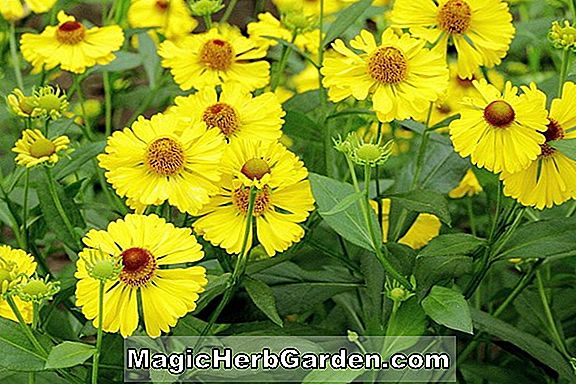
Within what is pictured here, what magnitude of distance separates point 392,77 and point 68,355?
39cm

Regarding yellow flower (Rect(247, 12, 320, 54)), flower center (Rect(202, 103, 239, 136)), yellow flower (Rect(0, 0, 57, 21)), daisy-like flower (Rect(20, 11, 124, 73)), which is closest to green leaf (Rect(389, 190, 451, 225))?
flower center (Rect(202, 103, 239, 136))

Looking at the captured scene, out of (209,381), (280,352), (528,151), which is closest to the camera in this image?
(528,151)

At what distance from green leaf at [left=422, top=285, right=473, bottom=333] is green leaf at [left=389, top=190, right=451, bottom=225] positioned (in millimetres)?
81

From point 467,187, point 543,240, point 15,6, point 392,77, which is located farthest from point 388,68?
point 15,6

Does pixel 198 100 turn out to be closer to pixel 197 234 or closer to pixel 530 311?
pixel 197 234

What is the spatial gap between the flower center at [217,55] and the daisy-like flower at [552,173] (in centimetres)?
38

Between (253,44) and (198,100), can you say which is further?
(253,44)

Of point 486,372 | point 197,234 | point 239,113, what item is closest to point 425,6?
point 239,113

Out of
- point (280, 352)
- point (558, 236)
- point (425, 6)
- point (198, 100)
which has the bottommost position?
point (280, 352)

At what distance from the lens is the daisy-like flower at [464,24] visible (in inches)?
39.3

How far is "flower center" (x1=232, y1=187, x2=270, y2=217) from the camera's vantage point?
889mm

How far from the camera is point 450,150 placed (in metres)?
1.19

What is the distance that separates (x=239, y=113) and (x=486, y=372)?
447 millimetres

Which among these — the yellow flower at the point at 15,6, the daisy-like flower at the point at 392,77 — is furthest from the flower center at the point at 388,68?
the yellow flower at the point at 15,6
